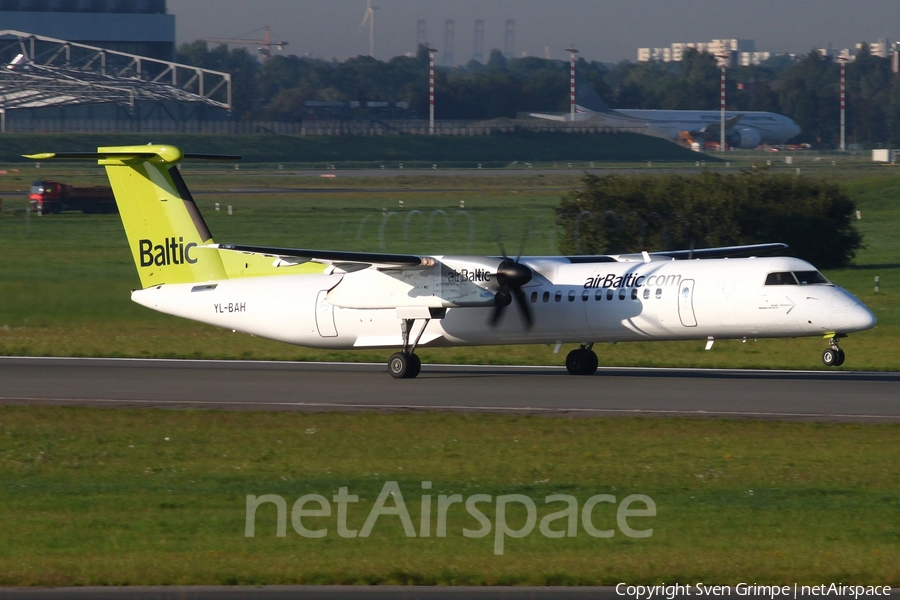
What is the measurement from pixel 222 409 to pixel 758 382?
11360 millimetres

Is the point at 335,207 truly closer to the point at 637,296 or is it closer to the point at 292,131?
the point at 637,296

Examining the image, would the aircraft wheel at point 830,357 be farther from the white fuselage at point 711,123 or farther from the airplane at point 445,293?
the white fuselage at point 711,123

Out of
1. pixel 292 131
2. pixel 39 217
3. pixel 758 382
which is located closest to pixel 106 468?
pixel 758 382

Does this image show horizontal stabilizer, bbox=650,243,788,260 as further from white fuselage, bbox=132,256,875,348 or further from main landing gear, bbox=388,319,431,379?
main landing gear, bbox=388,319,431,379

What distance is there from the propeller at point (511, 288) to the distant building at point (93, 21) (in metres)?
133

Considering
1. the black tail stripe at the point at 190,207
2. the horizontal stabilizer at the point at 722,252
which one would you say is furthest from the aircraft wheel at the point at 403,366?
the horizontal stabilizer at the point at 722,252

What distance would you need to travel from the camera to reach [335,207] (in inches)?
2603

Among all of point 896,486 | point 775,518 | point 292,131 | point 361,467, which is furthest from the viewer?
point 292,131

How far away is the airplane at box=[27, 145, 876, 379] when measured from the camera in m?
22.7

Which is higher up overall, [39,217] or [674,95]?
[674,95]

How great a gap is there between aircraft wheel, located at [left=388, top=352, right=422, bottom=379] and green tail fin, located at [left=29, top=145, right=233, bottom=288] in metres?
4.89

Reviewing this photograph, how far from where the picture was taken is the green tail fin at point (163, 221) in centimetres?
2662

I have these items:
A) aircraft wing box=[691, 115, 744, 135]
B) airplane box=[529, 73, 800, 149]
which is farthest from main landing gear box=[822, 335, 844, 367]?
aircraft wing box=[691, 115, 744, 135]

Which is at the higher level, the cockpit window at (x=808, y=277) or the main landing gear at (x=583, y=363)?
the cockpit window at (x=808, y=277)
